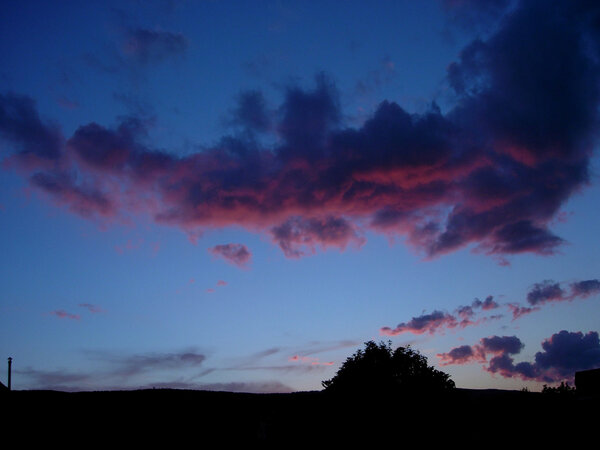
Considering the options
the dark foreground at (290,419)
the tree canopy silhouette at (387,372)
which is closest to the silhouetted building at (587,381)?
the tree canopy silhouette at (387,372)

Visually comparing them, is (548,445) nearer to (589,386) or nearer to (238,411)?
(238,411)

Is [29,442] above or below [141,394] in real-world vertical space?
below

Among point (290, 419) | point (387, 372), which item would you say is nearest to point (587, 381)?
point (387, 372)

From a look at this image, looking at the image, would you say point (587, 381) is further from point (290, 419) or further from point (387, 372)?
point (290, 419)

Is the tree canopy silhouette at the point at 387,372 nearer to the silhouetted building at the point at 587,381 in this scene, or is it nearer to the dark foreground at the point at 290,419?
the silhouetted building at the point at 587,381

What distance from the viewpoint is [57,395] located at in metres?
17.1

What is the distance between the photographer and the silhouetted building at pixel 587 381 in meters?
35.6

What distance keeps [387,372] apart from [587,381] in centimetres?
1508

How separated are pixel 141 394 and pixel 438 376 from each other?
29644 millimetres

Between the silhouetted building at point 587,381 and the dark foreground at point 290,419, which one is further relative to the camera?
the silhouetted building at point 587,381

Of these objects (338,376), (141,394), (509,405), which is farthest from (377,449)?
(338,376)

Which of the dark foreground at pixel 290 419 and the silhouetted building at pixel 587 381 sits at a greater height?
the dark foreground at pixel 290 419

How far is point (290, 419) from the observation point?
1639cm

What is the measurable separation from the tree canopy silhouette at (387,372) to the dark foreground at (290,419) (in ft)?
72.9
